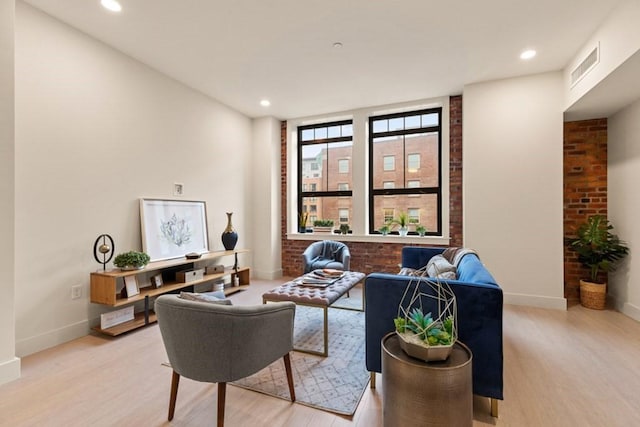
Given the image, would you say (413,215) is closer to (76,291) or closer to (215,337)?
(215,337)

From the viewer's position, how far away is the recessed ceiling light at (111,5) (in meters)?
2.48

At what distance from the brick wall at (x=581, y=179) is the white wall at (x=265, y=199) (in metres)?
4.45

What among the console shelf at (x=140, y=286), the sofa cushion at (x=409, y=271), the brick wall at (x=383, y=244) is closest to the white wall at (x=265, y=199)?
the brick wall at (x=383, y=244)

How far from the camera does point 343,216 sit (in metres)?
5.36

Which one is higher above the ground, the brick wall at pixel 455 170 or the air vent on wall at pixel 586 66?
the air vent on wall at pixel 586 66

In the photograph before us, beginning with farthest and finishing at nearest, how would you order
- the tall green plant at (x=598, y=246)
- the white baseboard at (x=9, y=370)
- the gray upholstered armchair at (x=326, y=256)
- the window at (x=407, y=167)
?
the window at (x=407, y=167), the gray upholstered armchair at (x=326, y=256), the tall green plant at (x=598, y=246), the white baseboard at (x=9, y=370)

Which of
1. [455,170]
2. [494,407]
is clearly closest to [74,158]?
[494,407]

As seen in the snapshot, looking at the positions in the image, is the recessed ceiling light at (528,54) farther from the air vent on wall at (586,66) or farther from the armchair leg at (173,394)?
the armchair leg at (173,394)

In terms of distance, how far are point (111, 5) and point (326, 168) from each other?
3659 mm

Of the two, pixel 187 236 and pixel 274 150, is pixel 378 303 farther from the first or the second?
pixel 274 150

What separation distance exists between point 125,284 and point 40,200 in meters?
1.06

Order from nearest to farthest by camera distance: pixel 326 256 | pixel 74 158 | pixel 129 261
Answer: pixel 74 158 < pixel 129 261 < pixel 326 256

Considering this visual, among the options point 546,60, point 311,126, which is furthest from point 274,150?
point 546,60


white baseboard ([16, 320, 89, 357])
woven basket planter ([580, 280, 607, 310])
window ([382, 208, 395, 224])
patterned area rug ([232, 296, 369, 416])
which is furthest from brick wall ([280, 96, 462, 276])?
white baseboard ([16, 320, 89, 357])
